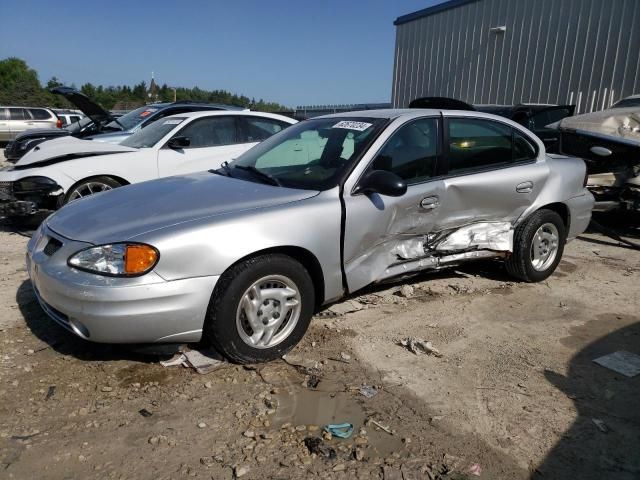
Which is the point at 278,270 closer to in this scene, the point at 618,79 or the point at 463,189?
the point at 463,189

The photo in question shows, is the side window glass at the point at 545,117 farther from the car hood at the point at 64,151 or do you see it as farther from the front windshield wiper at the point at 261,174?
the front windshield wiper at the point at 261,174

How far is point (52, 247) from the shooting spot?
3354 mm

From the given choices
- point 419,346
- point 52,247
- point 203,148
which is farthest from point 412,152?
point 203,148

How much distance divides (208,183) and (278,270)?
41.1 inches

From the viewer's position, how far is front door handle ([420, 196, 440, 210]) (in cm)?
403

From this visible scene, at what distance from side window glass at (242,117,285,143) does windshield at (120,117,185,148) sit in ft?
2.93

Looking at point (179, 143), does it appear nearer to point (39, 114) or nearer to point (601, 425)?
point (601, 425)

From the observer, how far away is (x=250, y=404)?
9.64ft

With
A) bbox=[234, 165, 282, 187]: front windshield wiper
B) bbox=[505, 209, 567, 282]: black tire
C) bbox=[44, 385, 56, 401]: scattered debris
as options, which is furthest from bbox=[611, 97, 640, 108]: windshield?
bbox=[44, 385, 56, 401]: scattered debris

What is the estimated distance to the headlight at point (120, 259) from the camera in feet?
9.67

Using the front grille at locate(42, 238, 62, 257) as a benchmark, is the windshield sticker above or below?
above

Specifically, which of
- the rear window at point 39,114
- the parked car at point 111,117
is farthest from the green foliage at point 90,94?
the parked car at point 111,117

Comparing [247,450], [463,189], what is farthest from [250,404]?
[463,189]

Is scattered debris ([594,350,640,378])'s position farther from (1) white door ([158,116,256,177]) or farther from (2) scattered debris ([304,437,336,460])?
(1) white door ([158,116,256,177])
